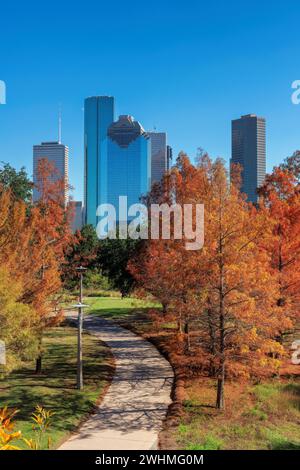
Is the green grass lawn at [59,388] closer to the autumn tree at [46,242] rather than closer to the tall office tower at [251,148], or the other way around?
the autumn tree at [46,242]

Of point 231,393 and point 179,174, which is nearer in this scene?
point 231,393

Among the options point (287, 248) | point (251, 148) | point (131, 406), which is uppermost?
point (251, 148)

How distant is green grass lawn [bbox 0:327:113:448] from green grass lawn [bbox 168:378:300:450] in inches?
126

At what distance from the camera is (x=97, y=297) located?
4766 cm

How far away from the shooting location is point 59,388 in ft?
52.7

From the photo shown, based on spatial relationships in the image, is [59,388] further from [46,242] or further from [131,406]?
[46,242]

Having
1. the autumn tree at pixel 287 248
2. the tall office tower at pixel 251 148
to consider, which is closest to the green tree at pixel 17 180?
the autumn tree at pixel 287 248

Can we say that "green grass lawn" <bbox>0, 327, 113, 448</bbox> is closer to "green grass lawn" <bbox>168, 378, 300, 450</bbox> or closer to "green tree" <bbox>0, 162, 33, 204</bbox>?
"green grass lawn" <bbox>168, 378, 300, 450</bbox>

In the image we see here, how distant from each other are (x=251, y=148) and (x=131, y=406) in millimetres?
165942

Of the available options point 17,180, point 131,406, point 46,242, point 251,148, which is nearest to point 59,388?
point 131,406

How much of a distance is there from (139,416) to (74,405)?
228 cm

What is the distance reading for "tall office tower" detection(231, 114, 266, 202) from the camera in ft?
556
